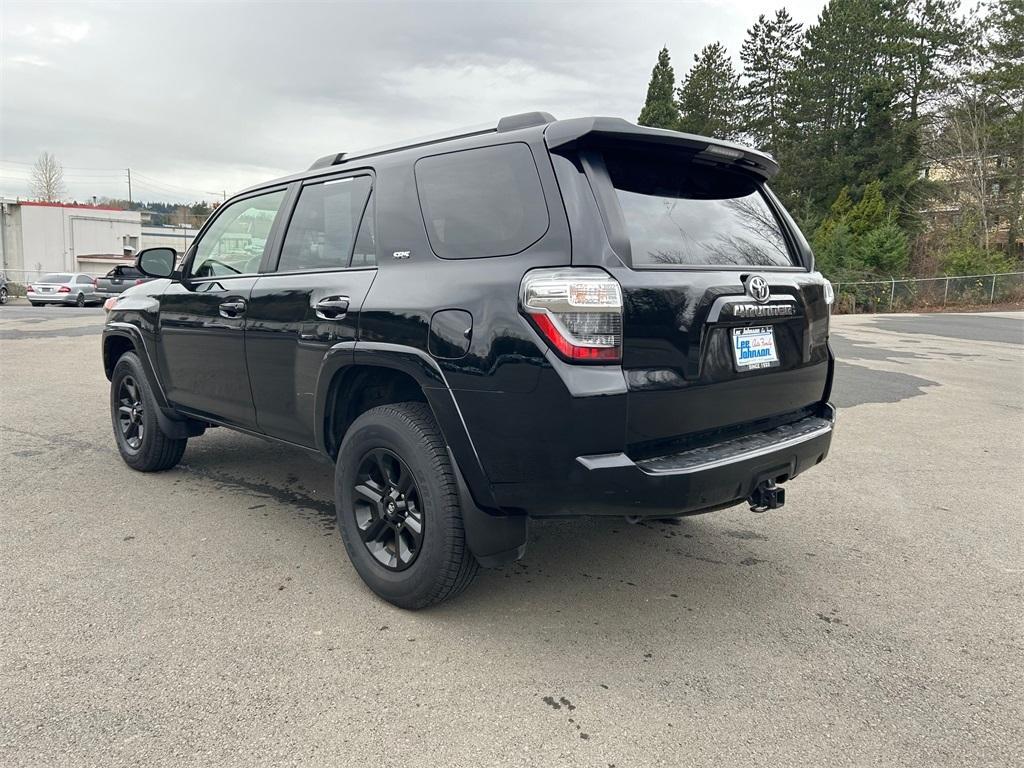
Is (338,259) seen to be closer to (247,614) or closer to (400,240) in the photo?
(400,240)

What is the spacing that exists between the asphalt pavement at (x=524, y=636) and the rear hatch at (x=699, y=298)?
2.84ft

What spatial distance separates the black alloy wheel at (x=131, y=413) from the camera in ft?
17.0

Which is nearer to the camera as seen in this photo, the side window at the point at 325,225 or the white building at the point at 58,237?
the side window at the point at 325,225

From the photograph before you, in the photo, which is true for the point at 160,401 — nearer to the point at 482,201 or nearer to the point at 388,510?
the point at 388,510

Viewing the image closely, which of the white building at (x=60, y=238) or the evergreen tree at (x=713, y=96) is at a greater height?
the evergreen tree at (x=713, y=96)

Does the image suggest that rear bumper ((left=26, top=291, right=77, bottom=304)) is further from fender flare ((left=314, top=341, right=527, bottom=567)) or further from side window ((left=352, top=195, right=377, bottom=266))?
fender flare ((left=314, top=341, right=527, bottom=567))

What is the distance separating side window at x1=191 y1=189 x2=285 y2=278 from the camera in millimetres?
4156

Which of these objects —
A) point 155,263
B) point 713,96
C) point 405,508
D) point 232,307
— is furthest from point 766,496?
point 713,96

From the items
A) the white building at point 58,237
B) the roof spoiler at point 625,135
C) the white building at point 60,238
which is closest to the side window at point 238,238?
the roof spoiler at point 625,135

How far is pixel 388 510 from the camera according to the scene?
3.18 m

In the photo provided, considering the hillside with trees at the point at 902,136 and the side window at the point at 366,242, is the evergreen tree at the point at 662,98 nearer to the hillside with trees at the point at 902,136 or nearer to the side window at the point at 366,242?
the hillside with trees at the point at 902,136

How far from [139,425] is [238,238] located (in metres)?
1.74

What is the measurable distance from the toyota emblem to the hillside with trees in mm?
28105

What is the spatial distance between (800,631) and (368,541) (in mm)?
1864
